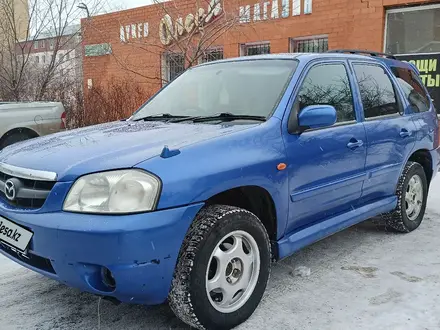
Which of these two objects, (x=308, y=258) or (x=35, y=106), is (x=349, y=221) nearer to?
(x=308, y=258)

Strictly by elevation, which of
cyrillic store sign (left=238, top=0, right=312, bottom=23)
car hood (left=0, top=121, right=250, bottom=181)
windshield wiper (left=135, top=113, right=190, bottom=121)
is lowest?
car hood (left=0, top=121, right=250, bottom=181)

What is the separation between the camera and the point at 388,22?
1069cm

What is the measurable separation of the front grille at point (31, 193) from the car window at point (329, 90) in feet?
6.06

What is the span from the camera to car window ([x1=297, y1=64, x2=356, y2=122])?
350 cm

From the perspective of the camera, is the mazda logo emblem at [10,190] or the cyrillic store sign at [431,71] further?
the cyrillic store sign at [431,71]

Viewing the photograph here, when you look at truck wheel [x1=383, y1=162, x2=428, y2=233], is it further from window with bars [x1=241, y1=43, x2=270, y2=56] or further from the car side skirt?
window with bars [x1=241, y1=43, x2=270, y2=56]

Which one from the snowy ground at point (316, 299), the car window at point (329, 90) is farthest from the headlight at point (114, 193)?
the car window at point (329, 90)

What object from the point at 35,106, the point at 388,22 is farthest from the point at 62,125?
the point at 388,22

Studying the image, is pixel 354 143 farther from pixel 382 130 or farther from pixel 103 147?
pixel 103 147

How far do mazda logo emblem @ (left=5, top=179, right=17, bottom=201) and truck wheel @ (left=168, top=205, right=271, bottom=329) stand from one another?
1054 millimetres

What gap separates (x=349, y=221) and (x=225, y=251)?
1465mm

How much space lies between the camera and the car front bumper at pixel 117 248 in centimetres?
229

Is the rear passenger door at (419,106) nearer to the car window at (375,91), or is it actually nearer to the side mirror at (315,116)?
the car window at (375,91)

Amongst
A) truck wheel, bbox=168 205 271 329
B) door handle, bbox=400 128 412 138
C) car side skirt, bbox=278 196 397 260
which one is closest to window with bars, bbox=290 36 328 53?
door handle, bbox=400 128 412 138
